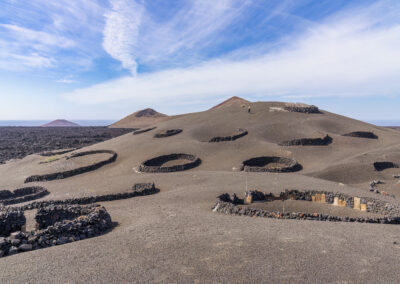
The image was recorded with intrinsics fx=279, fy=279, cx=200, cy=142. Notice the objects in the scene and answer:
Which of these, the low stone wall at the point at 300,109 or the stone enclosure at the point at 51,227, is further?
the low stone wall at the point at 300,109

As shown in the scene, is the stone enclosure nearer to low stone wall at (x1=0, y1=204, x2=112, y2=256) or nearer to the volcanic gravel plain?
low stone wall at (x1=0, y1=204, x2=112, y2=256)

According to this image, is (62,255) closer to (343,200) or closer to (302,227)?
(302,227)

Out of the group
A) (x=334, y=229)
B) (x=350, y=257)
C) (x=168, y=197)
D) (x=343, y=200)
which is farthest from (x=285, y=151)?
(x=350, y=257)

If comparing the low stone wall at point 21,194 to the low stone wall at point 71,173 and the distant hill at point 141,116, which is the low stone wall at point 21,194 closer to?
the low stone wall at point 71,173

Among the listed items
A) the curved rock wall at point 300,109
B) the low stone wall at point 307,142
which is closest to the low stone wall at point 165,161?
the low stone wall at point 307,142

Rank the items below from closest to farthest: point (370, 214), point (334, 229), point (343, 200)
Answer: point (334, 229), point (370, 214), point (343, 200)

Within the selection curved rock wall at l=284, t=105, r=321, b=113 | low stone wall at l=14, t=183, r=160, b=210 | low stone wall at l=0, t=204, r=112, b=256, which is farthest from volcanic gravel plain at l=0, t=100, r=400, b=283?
curved rock wall at l=284, t=105, r=321, b=113
